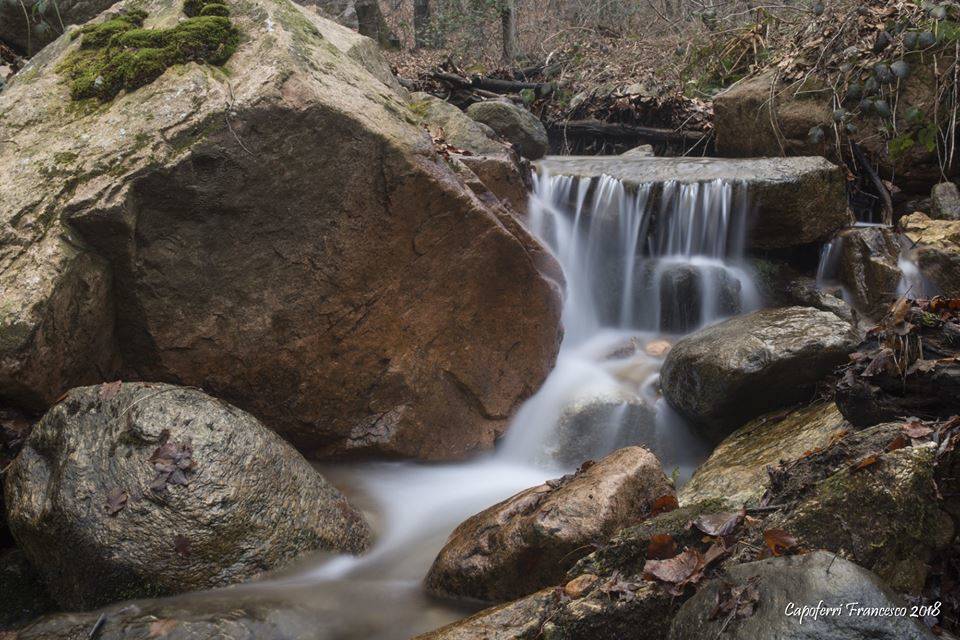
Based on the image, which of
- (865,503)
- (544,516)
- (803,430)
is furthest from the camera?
(803,430)

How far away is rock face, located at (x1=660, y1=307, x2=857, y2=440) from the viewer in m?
4.61

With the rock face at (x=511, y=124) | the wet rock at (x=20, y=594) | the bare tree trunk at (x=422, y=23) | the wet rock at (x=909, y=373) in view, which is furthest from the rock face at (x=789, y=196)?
the bare tree trunk at (x=422, y=23)

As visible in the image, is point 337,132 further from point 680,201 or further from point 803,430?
point 680,201

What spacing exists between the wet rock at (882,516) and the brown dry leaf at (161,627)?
7.99 feet

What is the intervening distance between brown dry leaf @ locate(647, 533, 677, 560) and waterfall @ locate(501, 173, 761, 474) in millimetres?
2946

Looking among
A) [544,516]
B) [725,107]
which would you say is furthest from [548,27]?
[544,516]

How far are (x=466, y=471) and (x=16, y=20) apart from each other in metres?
7.54

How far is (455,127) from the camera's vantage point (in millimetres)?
7434

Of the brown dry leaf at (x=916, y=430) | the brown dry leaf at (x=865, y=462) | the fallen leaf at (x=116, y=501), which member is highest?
the brown dry leaf at (x=916, y=430)

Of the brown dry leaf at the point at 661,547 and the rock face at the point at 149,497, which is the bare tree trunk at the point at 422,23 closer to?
the rock face at the point at 149,497

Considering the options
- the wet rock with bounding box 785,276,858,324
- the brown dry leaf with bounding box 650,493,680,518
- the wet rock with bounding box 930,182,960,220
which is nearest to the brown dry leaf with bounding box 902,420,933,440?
the brown dry leaf with bounding box 650,493,680,518

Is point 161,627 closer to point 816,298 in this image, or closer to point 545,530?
point 545,530

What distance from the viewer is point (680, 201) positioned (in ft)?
23.6

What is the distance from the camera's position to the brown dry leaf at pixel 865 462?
2.42 m
